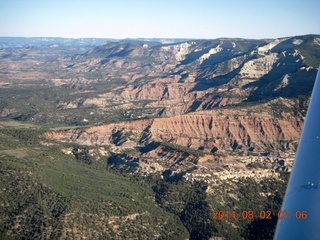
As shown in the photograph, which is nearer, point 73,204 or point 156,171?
point 73,204

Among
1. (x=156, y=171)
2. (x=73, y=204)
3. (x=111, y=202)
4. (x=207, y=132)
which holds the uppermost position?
(x=73, y=204)

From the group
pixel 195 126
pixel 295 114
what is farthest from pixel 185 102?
pixel 295 114

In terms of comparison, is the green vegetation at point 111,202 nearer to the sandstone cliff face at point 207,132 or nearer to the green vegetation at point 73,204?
the green vegetation at point 73,204

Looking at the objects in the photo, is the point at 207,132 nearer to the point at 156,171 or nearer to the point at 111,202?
the point at 156,171

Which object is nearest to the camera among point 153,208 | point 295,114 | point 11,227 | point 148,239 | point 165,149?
point 11,227

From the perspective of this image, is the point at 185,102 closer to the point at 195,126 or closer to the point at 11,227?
the point at 195,126

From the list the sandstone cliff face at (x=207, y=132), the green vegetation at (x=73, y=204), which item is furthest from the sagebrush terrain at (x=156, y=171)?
the sandstone cliff face at (x=207, y=132)

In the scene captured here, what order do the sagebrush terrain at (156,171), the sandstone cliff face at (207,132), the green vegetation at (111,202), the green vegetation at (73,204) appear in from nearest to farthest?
the green vegetation at (73,204) < the green vegetation at (111,202) < the sagebrush terrain at (156,171) < the sandstone cliff face at (207,132)

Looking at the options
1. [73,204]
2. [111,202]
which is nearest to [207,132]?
[111,202]

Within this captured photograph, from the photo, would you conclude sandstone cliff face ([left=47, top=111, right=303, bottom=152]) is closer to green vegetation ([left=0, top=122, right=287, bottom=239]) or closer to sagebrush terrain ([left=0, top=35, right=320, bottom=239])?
sagebrush terrain ([left=0, top=35, right=320, bottom=239])

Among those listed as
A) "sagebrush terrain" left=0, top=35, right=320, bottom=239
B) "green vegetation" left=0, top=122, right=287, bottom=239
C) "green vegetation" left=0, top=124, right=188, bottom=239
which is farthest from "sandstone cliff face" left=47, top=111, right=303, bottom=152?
"green vegetation" left=0, top=124, right=188, bottom=239

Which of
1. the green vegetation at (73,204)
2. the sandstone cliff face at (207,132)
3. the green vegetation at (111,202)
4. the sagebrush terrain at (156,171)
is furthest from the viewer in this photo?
the sandstone cliff face at (207,132)
